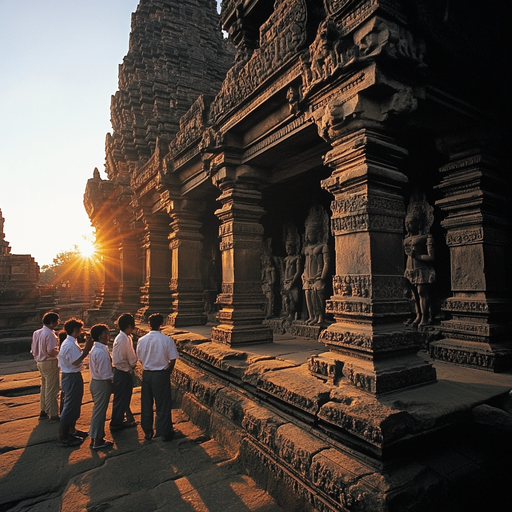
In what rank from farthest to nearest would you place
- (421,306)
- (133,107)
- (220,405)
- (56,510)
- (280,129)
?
(133,107) → (421,306) → (280,129) → (220,405) → (56,510)

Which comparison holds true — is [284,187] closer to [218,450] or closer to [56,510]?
[218,450]

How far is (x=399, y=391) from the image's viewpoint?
273 cm

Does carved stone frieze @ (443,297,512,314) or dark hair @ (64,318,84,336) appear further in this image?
Result: dark hair @ (64,318,84,336)

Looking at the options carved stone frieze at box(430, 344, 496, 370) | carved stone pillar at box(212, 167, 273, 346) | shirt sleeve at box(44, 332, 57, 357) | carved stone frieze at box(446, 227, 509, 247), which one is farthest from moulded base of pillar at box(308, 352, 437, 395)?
shirt sleeve at box(44, 332, 57, 357)

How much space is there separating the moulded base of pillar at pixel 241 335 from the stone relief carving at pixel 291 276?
1.79 metres

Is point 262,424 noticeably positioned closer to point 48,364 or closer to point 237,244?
point 237,244

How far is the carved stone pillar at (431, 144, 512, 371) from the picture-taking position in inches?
151

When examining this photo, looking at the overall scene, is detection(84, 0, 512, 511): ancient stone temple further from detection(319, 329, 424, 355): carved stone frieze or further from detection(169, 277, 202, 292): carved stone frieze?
detection(169, 277, 202, 292): carved stone frieze

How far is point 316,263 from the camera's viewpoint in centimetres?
643

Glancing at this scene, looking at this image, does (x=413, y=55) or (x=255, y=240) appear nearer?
(x=413, y=55)

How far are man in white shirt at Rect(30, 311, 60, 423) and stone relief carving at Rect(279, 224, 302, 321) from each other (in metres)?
4.22

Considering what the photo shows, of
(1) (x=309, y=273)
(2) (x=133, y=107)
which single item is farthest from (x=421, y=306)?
(2) (x=133, y=107)

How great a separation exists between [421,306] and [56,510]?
4.63 m

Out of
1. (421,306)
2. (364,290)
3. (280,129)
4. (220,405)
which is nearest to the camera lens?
(364,290)
